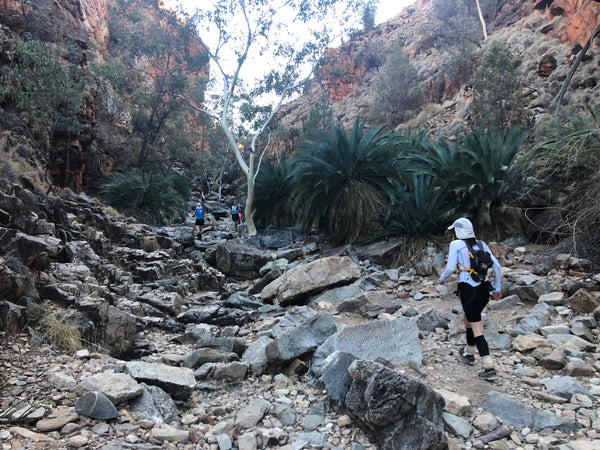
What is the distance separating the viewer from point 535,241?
242 inches

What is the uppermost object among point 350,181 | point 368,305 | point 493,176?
point 350,181

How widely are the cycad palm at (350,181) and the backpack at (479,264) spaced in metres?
4.74

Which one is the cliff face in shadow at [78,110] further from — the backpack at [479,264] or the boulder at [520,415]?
the boulder at [520,415]

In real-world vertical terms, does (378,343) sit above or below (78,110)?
below

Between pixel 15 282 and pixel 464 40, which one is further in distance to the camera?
pixel 464 40

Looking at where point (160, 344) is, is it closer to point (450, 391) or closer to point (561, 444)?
point (450, 391)

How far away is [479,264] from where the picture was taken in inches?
133

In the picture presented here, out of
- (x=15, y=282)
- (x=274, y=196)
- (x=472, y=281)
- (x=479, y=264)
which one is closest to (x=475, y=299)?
(x=472, y=281)

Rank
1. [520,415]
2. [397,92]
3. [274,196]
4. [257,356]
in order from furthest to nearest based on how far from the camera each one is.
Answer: [397,92]
[274,196]
[257,356]
[520,415]

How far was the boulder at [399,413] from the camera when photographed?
2225 mm

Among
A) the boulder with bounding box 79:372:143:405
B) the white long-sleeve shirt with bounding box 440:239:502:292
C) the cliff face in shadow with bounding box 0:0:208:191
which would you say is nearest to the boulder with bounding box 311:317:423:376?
the white long-sleeve shirt with bounding box 440:239:502:292

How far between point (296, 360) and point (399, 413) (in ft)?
4.52

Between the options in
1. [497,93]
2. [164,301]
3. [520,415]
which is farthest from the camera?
[497,93]

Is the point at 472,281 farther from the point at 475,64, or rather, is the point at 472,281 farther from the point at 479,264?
the point at 475,64
